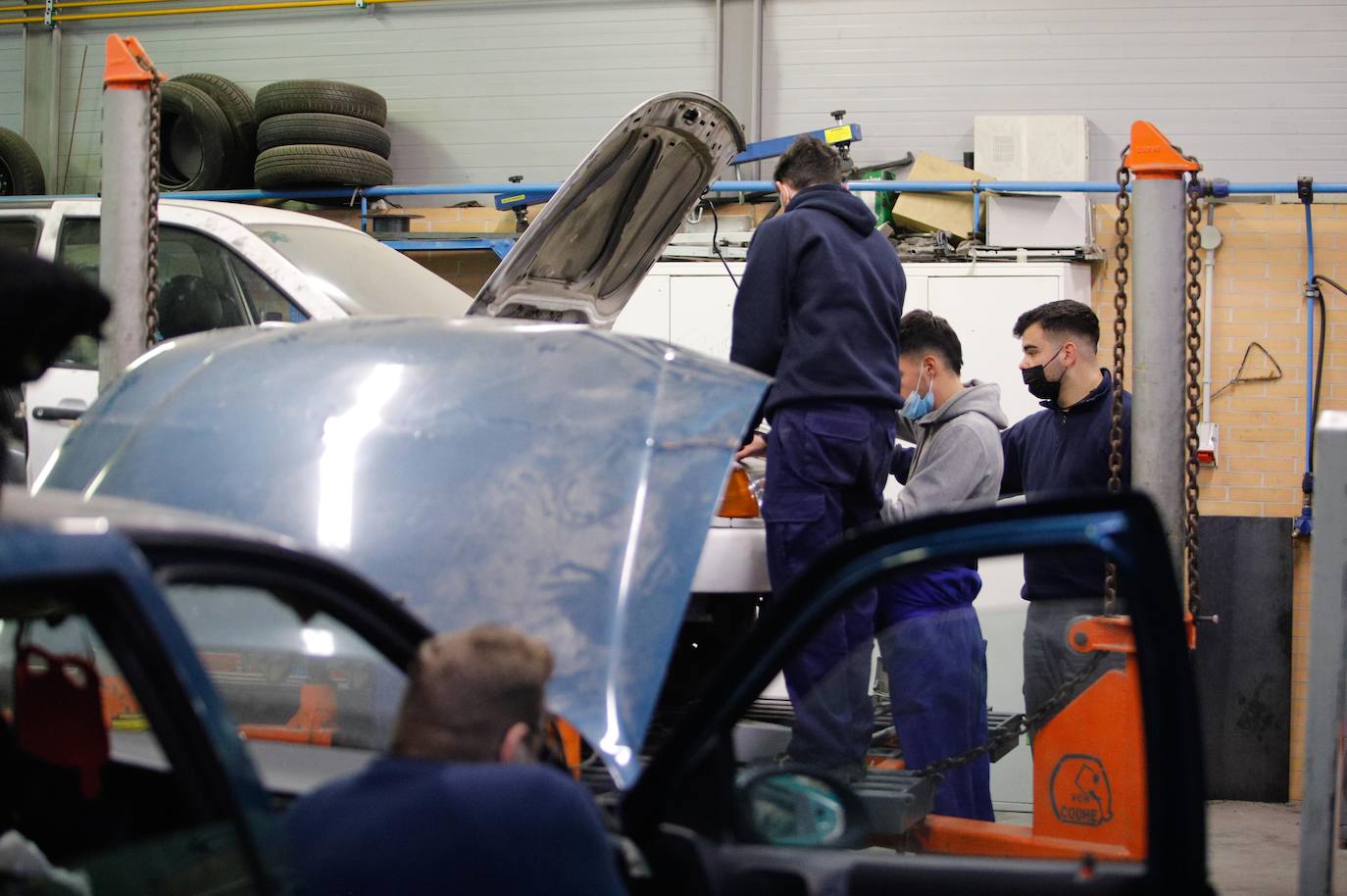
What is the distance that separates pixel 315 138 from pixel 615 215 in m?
4.83

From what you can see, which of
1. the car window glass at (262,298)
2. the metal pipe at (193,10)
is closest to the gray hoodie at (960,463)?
the car window glass at (262,298)

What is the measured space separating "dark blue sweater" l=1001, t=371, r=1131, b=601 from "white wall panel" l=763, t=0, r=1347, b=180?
191 inches

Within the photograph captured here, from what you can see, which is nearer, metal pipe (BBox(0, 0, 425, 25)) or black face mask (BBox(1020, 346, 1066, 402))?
black face mask (BBox(1020, 346, 1066, 402))

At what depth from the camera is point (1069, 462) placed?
507 centimetres

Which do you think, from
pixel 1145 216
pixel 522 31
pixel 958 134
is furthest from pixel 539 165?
pixel 1145 216

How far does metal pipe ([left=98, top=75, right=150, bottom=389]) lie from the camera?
4609 mm

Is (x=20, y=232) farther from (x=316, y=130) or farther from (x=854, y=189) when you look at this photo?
(x=854, y=189)

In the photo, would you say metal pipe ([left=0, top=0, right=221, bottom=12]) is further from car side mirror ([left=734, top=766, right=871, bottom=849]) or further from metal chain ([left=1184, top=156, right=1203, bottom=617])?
car side mirror ([left=734, top=766, right=871, bottom=849])

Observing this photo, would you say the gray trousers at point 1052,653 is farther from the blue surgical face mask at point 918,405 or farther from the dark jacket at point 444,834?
the dark jacket at point 444,834

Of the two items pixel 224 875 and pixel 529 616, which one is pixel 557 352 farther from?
pixel 224 875

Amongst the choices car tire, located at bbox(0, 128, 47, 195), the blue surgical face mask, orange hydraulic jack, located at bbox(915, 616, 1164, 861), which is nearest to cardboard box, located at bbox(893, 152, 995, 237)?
the blue surgical face mask

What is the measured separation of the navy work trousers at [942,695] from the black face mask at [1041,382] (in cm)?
99

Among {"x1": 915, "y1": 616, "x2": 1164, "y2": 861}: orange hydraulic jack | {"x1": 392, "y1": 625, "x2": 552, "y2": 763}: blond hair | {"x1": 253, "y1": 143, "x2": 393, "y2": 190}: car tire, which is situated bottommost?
{"x1": 915, "y1": 616, "x2": 1164, "y2": 861}: orange hydraulic jack

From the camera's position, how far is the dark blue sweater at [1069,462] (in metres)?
4.75
